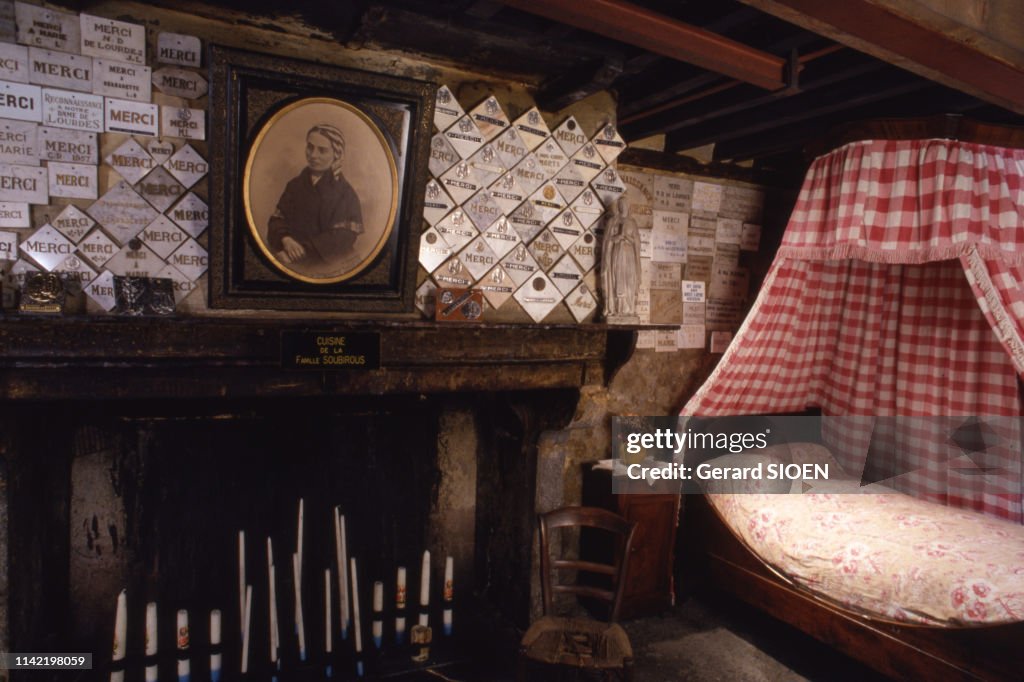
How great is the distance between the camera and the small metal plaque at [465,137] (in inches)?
123

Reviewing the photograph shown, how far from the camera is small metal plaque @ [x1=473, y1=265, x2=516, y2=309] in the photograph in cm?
328

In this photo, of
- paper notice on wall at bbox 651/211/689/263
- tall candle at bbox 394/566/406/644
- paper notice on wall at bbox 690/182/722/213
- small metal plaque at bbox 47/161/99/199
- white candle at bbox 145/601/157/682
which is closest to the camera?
small metal plaque at bbox 47/161/99/199

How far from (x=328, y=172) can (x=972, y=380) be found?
3974 mm

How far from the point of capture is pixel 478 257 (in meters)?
3.25

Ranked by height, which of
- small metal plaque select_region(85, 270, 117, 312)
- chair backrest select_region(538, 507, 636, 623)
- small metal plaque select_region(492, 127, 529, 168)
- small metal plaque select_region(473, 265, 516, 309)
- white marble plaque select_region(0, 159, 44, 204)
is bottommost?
chair backrest select_region(538, 507, 636, 623)

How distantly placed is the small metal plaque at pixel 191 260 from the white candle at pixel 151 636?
1548 mm

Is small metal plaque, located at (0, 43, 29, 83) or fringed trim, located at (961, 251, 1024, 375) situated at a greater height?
small metal plaque, located at (0, 43, 29, 83)

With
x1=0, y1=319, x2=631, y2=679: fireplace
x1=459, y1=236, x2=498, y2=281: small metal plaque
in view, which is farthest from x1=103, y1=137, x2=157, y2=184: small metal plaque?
x1=459, y1=236, x2=498, y2=281: small metal plaque

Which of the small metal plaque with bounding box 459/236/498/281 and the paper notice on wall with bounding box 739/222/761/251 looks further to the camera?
the paper notice on wall with bounding box 739/222/761/251

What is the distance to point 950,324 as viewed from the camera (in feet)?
12.9

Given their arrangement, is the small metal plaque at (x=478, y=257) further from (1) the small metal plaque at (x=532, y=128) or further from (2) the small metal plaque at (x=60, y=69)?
(2) the small metal plaque at (x=60, y=69)

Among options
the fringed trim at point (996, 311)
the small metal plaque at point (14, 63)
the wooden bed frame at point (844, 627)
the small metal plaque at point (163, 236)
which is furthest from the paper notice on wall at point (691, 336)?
the small metal plaque at point (14, 63)

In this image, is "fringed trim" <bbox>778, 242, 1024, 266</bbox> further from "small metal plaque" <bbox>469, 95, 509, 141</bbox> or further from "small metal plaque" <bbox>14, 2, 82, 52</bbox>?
"small metal plaque" <bbox>14, 2, 82, 52</bbox>

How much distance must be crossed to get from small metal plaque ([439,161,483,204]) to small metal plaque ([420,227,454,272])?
0.74 ft
